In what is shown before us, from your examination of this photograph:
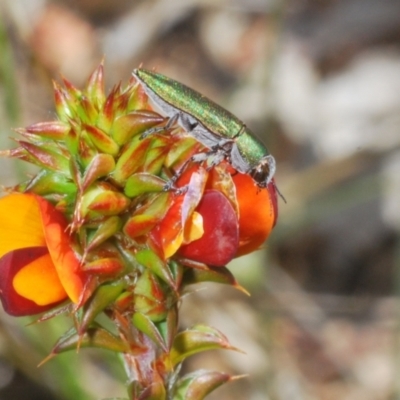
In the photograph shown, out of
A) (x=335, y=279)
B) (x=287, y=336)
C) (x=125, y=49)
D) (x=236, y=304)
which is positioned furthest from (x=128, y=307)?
(x=125, y=49)

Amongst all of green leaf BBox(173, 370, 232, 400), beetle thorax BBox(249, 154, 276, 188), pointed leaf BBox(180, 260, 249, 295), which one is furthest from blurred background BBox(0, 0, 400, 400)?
beetle thorax BBox(249, 154, 276, 188)

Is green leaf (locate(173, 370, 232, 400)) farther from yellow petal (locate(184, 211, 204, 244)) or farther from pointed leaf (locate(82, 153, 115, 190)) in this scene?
pointed leaf (locate(82, 153, 115, 190))

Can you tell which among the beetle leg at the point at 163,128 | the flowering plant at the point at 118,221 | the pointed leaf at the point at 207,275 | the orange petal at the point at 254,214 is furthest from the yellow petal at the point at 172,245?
the beetle leg at the point at 163,128

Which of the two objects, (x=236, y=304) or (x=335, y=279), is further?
(x=335, y=279)

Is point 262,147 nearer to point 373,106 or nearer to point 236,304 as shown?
point 236,304

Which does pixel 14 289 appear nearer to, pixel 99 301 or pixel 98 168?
pixel 99 301

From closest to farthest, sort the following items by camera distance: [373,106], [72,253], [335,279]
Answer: [72,253] < [335,279] < [373,106]

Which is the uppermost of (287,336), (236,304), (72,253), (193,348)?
(72,253)
